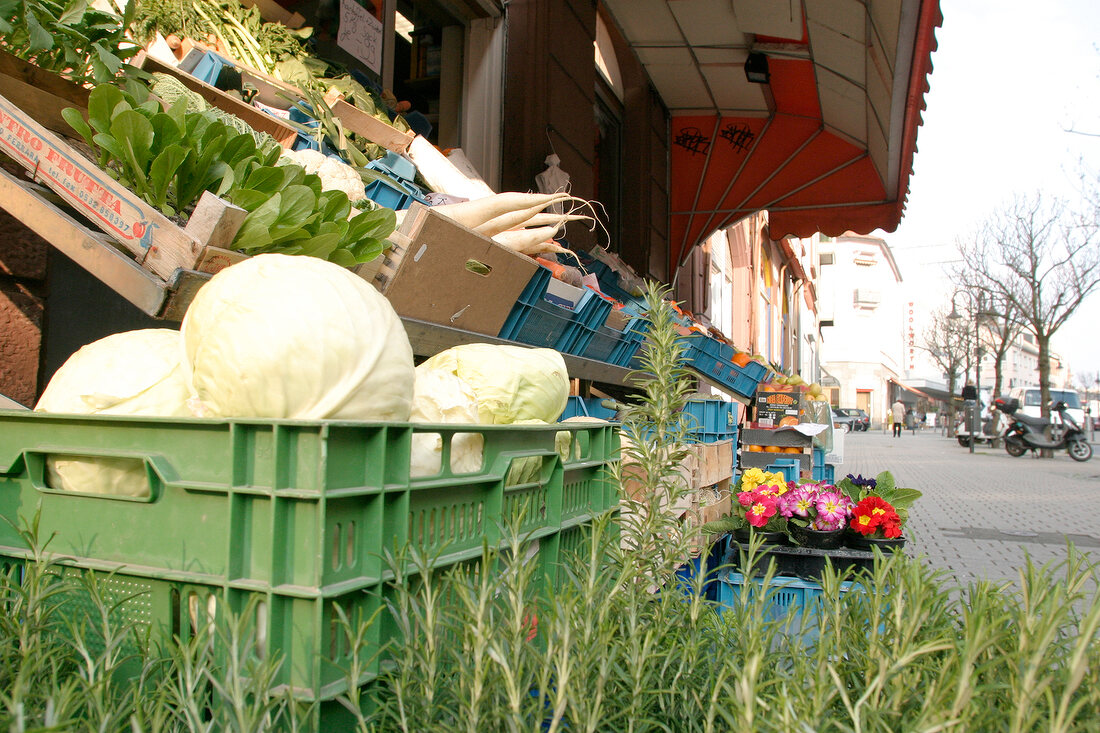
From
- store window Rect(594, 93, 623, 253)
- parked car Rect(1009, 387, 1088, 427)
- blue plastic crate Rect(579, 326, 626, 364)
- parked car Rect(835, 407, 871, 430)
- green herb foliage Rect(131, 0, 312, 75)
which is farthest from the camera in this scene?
parked car Rect(835, 407, 871, 430)

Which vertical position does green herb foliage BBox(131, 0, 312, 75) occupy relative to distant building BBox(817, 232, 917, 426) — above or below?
below

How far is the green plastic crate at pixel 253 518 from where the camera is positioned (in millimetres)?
1162

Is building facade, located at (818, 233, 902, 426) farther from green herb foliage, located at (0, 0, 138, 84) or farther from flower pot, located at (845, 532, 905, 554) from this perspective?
green herb foliage, located at (0, 0, 138, 84)

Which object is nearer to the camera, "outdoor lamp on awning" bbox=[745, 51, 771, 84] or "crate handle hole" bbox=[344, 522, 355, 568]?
"crate handle hole" bbox=[344, 522, 355, 568]

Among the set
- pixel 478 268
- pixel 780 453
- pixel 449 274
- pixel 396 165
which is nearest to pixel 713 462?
pixel 478 268

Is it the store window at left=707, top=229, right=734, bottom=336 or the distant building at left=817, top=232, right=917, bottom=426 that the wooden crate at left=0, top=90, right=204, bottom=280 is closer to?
the store window at left=707, top=229, right=734, bottom=336

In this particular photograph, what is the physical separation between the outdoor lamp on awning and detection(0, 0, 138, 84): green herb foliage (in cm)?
770

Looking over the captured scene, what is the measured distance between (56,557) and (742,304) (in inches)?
858

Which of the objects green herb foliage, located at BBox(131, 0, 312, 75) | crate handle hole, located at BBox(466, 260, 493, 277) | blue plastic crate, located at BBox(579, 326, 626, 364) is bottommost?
blue plastic crate, located at BBox(579, 326, 626, 364)

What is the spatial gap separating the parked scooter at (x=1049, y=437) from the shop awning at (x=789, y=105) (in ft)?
50.5

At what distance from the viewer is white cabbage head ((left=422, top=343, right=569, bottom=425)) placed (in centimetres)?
218

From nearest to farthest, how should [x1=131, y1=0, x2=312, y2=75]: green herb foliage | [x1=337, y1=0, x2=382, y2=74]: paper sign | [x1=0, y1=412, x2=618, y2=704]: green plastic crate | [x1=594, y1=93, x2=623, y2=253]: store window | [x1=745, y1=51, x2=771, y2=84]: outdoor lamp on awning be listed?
[x1=0, y1=412, x2=618, y2=704]: green plastic crate
[x1=131, y1=0, x2=312, y2=75]: green herb foliage
[x1=337, y1=0, x2=382, y2=74]: paper sign
[x1=745, y1=51, x2=771, y2=84]: outdoor lamp on awning
[x1=594, y1=93, x2=623, y2=253]: store window

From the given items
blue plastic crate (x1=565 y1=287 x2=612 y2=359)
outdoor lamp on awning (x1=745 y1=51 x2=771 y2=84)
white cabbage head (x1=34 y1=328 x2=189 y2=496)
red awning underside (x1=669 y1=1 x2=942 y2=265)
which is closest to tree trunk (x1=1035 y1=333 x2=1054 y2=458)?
red awning underside (x1=669 y1=1 x2=942 y2=265)

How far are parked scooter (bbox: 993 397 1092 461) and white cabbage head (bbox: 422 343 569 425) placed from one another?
79.9 ft
